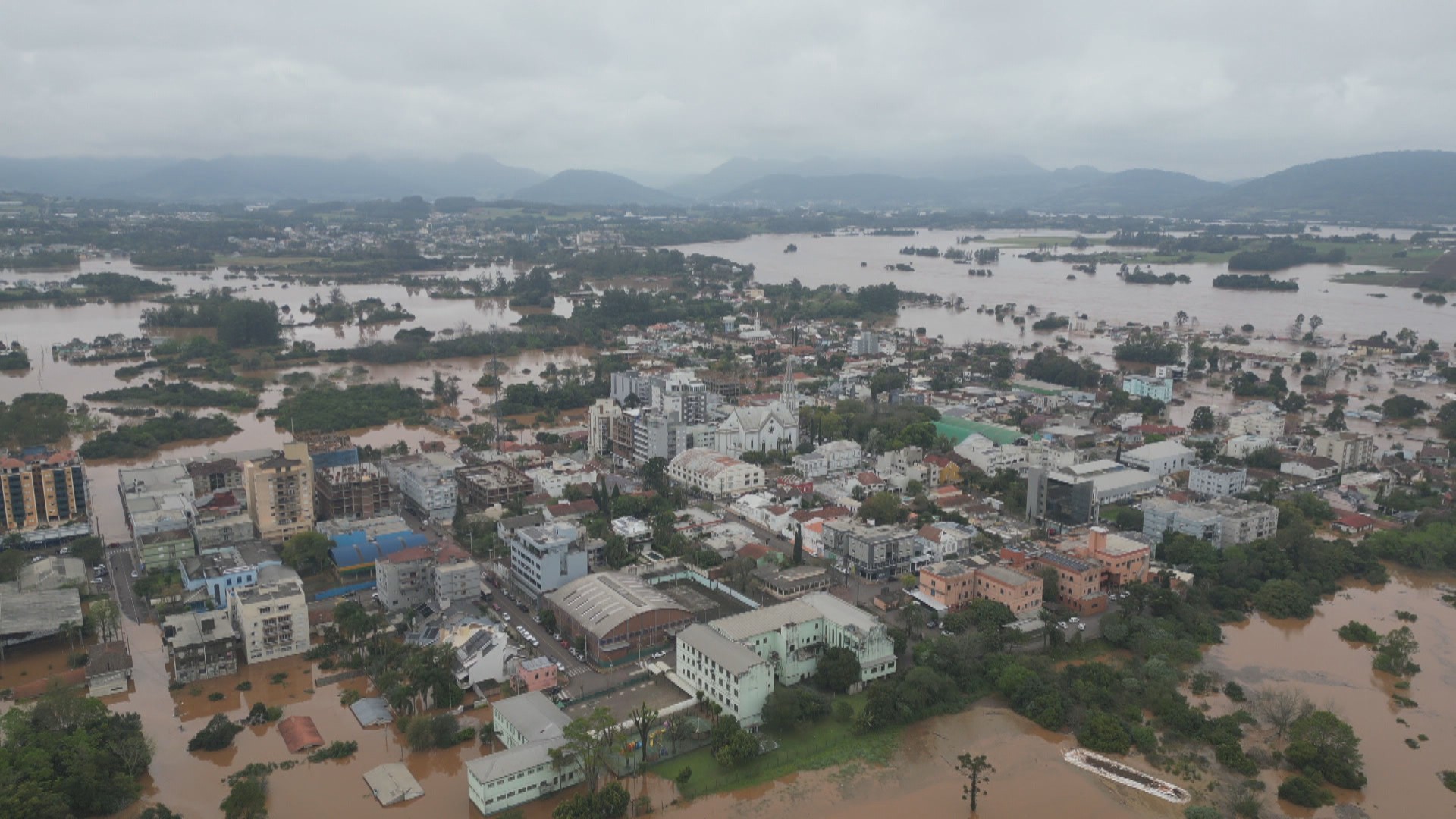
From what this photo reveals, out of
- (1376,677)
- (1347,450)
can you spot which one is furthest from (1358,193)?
(1376,677)

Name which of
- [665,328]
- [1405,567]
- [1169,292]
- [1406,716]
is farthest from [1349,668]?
[1169,292]

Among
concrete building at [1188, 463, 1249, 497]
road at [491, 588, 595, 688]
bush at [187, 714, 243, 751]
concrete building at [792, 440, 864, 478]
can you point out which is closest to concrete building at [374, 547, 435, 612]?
road at [491, 588, 595, 688]

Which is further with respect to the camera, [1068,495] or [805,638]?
[1068,495]

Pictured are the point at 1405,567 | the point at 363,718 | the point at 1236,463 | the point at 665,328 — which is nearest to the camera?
the point at 363,718

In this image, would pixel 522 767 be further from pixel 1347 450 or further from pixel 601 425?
pixel 1347 450

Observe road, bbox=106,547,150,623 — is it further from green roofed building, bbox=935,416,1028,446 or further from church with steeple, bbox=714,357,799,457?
green roofed building, bbox=935,416,1028,446

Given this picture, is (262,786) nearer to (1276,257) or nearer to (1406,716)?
(1406,716)
